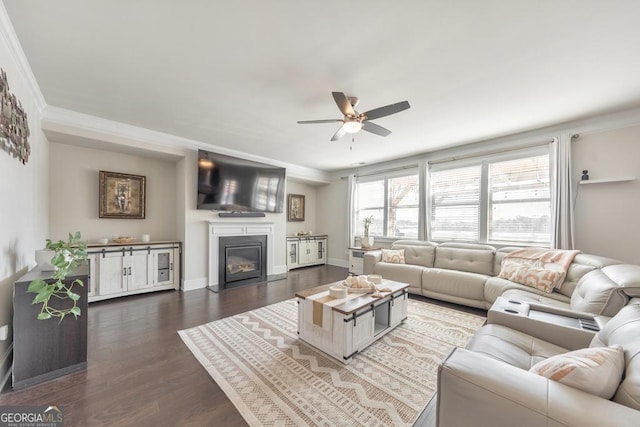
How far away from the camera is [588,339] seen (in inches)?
61.7

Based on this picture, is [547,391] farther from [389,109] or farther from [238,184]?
[238,184]

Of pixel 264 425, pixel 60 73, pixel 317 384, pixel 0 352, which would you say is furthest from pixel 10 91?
pixel 317 384

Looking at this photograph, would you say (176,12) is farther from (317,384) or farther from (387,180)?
(387,180)

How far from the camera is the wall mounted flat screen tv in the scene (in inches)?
168

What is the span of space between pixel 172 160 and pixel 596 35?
17.9ft

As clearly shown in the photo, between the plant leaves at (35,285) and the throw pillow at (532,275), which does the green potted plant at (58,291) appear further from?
the throw pillow at (532,275)

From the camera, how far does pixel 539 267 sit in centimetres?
297

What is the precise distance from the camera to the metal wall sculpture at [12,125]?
1723 mm

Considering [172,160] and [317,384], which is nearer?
[317,384]

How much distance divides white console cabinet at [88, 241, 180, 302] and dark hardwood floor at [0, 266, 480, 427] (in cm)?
37

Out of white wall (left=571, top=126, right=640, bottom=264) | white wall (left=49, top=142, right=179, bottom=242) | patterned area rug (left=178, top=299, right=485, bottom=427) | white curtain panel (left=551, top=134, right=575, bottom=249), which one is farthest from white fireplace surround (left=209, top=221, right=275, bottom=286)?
white wall (left=571, top=126, right=640, bottom=264)

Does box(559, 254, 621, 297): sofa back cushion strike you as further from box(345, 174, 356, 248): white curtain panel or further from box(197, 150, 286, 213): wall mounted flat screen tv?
box(197, 150, 286, 213): wall mounted flat screen tv


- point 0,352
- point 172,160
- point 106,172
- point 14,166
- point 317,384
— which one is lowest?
point 317,384

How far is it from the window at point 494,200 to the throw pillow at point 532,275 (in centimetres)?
97
